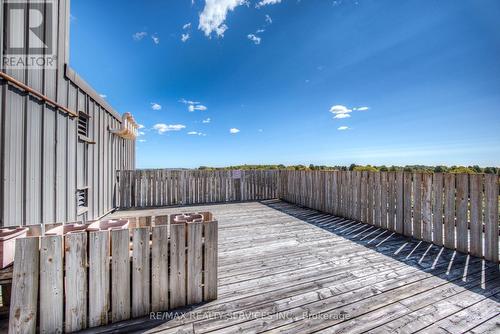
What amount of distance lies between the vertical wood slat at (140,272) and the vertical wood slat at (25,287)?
645 millimetres

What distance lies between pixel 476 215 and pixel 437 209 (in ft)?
1.62

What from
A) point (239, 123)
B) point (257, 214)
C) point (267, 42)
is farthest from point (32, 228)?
point (239, 123)

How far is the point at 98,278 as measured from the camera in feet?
5.40

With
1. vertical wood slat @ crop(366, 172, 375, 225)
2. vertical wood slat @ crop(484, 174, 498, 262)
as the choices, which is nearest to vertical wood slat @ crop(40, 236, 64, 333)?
vertical wood slat @ crop(484, 174, 498, 262)

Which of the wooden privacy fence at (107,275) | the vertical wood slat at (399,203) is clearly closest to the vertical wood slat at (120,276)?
the wooden privacy fence at (107,275)

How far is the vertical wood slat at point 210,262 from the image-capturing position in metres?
2.02

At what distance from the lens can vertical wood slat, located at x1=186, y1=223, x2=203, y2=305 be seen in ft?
A: 6.42

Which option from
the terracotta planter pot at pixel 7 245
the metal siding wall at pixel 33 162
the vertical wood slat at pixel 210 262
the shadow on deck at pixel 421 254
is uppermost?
the metal siding wall at pixel 33 162

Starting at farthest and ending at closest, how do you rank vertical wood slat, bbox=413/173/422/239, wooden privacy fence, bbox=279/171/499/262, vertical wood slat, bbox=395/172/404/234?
1. vertical wood slat, bbox=395/172/404/234
2. vertical wood slat, bbox=413/173/422/239
3. wooden privacy fence, bbox=279/171/499/262

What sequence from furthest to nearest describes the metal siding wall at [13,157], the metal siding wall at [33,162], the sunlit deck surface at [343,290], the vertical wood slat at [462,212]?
the vertical wood slat at [462,212] → the metal siding wall at [33,162] → the metal siding wall at [13,157] → the sunlit deck surface at [343,290]

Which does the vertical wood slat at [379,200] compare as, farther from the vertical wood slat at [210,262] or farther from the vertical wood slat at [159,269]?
the vertical wood slat at [159,269]

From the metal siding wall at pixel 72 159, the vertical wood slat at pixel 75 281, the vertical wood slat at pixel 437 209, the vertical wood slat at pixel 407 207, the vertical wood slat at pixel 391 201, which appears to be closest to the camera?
the vertical wood slat at pixel 75 281

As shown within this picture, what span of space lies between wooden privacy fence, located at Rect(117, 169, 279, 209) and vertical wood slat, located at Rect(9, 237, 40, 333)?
20.5 ft

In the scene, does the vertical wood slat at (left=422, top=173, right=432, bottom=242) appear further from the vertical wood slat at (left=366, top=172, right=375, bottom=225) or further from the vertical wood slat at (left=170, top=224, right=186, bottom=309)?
the vertical wood slat at (left=170, top=224, right=186, bottom=309)
